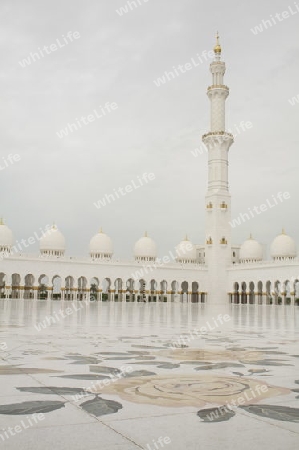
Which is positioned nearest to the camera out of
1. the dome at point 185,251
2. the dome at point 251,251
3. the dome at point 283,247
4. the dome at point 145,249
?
the dome at point 283,247

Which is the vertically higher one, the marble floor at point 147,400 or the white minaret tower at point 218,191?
the white minaret tower at point 218,191

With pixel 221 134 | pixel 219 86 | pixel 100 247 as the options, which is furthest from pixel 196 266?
pixel 219 86

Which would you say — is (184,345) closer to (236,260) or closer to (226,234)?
(226,234)

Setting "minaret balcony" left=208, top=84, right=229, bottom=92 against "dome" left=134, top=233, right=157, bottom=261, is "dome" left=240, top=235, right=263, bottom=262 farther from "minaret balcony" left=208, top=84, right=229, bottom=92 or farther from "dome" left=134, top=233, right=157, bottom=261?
"minaret balcony" left=208, top=84, right=229, bottom=92

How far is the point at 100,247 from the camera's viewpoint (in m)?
43.4

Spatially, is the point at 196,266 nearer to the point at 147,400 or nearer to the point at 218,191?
the point at 218,191

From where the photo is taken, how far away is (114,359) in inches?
156

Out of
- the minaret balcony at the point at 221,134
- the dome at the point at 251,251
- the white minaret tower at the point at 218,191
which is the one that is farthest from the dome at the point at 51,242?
the dome at the point at 251,251

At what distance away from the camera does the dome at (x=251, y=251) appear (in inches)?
1801

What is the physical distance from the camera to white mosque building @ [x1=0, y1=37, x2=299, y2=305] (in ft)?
126

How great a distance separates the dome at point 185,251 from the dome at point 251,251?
17.3ft

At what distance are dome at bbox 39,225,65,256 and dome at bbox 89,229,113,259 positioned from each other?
9.44 feet

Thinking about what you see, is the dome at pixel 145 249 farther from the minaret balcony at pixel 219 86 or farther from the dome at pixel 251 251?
the minaret balcony at pixel 219 86

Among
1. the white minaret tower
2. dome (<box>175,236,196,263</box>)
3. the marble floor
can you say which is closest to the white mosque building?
the white minaret tower
